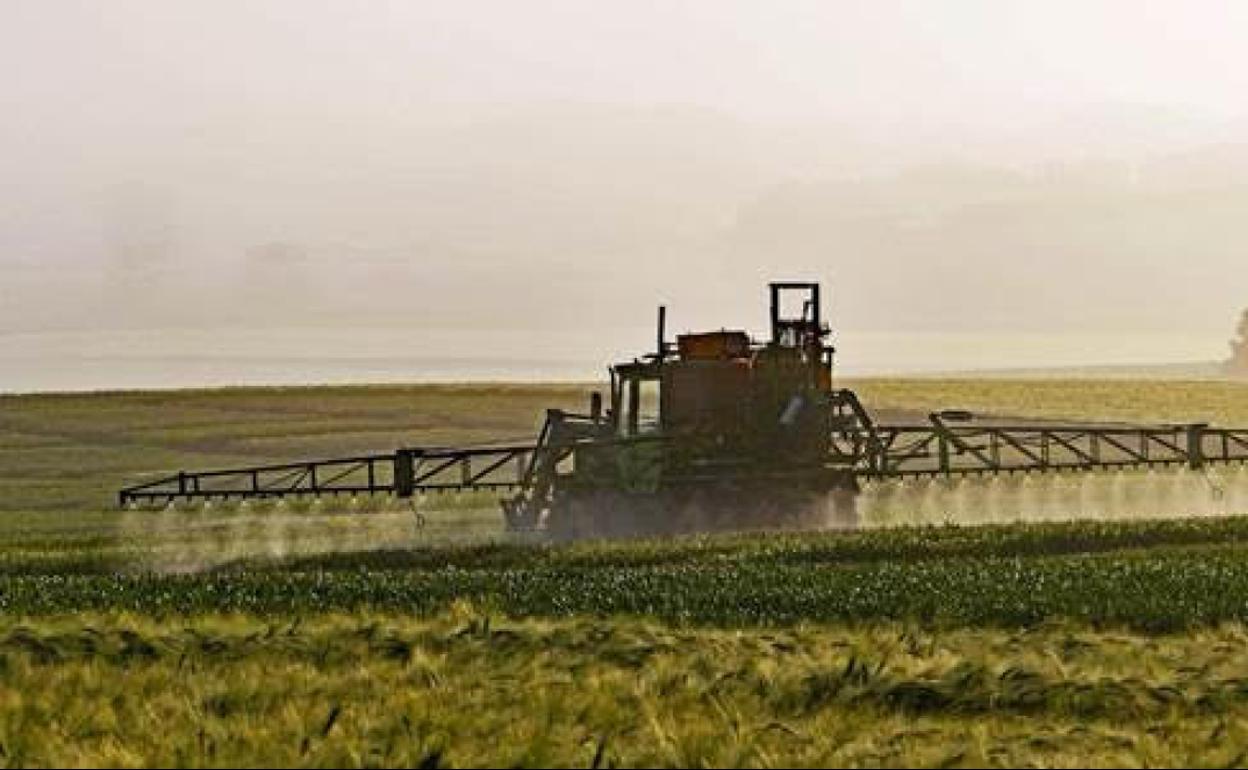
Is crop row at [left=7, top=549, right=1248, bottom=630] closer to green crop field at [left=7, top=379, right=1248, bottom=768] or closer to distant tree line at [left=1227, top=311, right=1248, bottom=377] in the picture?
green crop field at [left=7, top=379, right=1248, bottom=768]

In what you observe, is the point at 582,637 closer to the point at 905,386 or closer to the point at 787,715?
the point at 787,715

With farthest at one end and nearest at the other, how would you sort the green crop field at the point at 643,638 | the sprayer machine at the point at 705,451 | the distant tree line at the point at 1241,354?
the distant tree line at the point at 1241,354, the sprayer machine at the point at 705,451, the green crop field at the point at 643,638

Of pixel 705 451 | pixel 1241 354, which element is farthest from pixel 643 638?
pixel 1241 354

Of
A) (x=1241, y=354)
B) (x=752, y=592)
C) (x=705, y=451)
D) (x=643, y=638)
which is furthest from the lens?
(x=1241, y=354)

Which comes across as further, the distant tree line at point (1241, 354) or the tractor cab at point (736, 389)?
the distant tree line at point (1241, 354)

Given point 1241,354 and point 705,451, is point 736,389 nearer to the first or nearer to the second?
point 705,451

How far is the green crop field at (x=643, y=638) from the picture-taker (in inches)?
441

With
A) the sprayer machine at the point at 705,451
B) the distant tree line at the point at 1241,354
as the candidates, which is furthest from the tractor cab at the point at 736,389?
the distant tree line at the point at 1241,354

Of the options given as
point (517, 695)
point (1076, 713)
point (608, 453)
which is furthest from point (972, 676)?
point (608, 453)

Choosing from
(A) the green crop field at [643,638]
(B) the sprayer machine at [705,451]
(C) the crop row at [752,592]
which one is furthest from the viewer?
(B) the sprayer machine at [705,451]

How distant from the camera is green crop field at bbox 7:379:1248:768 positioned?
11195mm

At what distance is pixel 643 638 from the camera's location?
56.7ft

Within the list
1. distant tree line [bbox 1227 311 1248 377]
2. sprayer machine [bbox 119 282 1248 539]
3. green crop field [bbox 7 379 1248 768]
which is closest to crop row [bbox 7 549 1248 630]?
green crop field [bbox 7 379 1248 768]

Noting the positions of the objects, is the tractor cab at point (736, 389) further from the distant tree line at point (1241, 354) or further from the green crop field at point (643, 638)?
the distant tree line at point (1241, 354)
